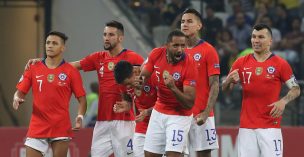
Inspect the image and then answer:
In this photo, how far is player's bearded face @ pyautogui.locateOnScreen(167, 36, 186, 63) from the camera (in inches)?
528

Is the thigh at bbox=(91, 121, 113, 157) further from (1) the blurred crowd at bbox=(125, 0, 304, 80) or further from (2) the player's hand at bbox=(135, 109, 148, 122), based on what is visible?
(1) the blurred crowd at bbox=(125, 0, 304, 80)

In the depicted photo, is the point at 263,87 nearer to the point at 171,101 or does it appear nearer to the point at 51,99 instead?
the point at 171,101

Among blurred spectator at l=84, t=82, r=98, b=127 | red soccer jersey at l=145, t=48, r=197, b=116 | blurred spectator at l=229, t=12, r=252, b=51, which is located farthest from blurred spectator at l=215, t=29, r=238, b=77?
red soccer jersey at l=145, t=48, r=197, b=116

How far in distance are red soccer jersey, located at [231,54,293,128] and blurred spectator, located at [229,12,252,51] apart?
768cm

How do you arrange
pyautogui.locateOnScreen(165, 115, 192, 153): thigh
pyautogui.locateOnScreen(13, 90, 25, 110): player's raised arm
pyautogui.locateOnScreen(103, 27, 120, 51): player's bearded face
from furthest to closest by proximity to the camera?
pyautogui.locateOnScreen(103, 27, 120, 51): player's bearded face, pyautogui.locateOnScreen(13, 90, 25, 110): player's raised arm, pyautogui.locateOnScreen(165, 115, 192, 153): thigh

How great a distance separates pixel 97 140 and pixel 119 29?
5.09 ft

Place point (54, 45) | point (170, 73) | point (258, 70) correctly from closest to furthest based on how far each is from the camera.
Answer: point (170, 73) < point (258, 70) < point (54, 45)

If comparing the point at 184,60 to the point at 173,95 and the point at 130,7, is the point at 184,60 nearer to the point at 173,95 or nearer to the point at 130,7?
the point at 173,95

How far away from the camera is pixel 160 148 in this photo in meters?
13.7

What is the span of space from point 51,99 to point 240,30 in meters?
8.61

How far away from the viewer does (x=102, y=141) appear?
15.0 meters

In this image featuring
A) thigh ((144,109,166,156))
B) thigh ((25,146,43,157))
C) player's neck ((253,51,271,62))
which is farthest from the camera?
player's neck ((253,51,271,62))

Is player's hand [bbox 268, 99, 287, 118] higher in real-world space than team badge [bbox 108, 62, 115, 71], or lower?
lower

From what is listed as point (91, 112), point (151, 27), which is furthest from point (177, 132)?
point (151, 27)
